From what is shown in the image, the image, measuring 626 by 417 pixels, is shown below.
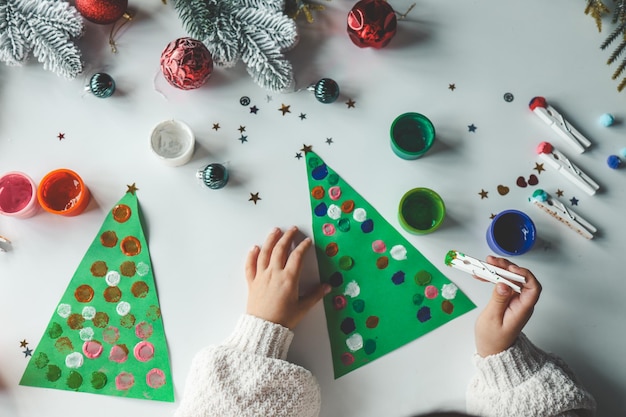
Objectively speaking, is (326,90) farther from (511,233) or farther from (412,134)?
(511,233)

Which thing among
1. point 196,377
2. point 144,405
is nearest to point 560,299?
point 196,377

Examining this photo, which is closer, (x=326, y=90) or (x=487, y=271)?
(x=487, y=271)

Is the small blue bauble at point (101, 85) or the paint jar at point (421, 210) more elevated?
the paint jar at point (421, 210)

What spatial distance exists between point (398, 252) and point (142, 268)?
1.51 feet

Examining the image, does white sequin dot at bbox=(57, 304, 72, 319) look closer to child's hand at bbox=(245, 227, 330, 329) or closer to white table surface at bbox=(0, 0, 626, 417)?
white table surface at bbox=(0, 0, 626, 417)

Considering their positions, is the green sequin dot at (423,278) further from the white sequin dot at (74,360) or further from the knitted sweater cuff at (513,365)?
the white sequin dot at (74,360)

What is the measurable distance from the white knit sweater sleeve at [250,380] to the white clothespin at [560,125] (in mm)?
612

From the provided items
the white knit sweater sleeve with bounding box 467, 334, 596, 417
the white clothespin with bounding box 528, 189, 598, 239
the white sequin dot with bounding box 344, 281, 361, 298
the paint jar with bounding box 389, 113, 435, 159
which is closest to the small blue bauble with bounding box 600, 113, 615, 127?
the white clothespin with bounding box 528, 189, 598, 239

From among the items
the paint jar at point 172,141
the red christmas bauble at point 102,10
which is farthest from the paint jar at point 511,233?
the red christmas bauble at point 102,10

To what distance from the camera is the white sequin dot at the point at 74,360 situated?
3.51 feet

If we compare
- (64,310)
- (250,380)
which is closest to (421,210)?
(250,380)

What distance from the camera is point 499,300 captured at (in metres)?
1.00

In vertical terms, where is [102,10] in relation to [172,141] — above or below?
above

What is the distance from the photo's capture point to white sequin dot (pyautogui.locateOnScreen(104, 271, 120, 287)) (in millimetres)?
1092
